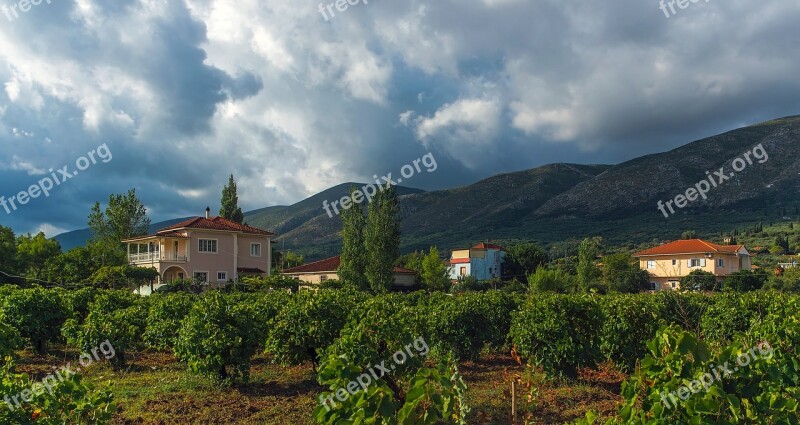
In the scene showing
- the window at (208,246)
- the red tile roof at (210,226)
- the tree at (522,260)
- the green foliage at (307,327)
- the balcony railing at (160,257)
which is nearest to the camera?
the green foliage at (307,327)

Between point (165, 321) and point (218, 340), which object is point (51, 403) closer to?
point (218, 340)

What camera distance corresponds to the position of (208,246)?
42031 millimetres

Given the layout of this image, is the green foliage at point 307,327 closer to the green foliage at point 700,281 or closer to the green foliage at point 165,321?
the green foliage at point 165,321

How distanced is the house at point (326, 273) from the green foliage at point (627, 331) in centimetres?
4462

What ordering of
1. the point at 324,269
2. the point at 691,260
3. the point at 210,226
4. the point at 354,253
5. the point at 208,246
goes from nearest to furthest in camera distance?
the point at 210,226 < the point at 208,246 < the point at 354,253 < the point at 324,269 < the point at 691,260

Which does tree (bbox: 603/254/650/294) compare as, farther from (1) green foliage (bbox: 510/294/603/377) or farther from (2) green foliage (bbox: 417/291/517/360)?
(1) green foliage (bbox: 510/294/603/377)

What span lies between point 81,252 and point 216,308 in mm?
33189

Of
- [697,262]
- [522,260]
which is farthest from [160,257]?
[697,262]

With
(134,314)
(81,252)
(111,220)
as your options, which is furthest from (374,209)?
(134,314)

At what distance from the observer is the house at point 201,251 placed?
40844mm

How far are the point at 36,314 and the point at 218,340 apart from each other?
7556 millimetres

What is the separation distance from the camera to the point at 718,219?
289 ft

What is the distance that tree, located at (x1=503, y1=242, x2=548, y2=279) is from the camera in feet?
219

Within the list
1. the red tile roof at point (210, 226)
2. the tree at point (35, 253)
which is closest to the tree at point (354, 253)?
the red tile roof at point (210, 226)
